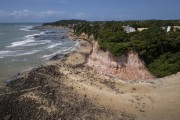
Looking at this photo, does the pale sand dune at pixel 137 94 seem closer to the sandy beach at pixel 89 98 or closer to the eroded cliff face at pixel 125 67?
the sandy beach at pixel 89 98

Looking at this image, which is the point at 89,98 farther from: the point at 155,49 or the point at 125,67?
the point at 155,49

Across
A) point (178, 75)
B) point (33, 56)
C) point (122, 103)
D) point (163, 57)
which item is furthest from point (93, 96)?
point (33, 56)

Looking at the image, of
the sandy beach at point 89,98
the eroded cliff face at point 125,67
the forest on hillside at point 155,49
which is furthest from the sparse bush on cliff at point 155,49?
the sandy beach at point 89,98

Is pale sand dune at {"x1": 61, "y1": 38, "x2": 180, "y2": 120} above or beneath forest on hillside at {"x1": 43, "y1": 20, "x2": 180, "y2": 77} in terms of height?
beneath

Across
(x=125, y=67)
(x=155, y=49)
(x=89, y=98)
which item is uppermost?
(x=155, y=49)

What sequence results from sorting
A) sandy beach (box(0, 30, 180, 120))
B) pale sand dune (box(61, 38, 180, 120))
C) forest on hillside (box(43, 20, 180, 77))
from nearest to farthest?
1. sandy beach (box(0, 30, 180, 120))
2. pale sand dune (box(61, 38, 180, 120))
3. forest on hillside (box(43, 20, 180, 77))

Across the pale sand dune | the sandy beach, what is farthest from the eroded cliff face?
the pale sand dune

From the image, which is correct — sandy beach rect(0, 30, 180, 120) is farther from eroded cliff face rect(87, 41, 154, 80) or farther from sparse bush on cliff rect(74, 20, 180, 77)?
sparse bush on cliff rect(74, 20, 180, 77)

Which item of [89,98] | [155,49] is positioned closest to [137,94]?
[89,98]

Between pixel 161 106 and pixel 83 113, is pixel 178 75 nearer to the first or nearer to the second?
pixel 161 106
